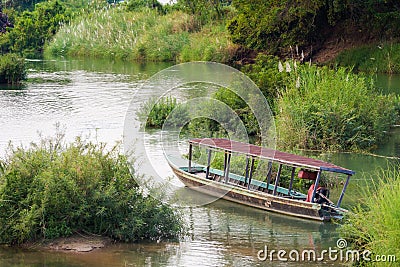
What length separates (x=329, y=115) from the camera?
54.1ft

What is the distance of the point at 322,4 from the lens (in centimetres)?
3219

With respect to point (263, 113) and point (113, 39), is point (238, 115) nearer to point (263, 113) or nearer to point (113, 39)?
point (263, 113)

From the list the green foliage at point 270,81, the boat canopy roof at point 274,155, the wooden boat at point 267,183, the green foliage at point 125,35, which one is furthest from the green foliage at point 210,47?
the boat canopy roof at point 274,155

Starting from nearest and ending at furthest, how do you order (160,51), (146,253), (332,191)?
(146,253) → (332,191) → (160,51)

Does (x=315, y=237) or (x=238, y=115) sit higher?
(x=238, y=115)

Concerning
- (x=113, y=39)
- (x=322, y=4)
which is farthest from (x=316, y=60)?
(x=113, y=39)

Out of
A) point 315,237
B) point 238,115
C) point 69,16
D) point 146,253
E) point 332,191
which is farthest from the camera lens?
point 69,16

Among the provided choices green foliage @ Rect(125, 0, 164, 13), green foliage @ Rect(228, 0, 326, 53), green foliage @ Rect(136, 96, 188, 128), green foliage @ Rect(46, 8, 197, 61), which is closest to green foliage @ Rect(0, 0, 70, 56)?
green foliage @ Rect(46, 8, 197, 61)

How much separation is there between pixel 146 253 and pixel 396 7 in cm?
2585

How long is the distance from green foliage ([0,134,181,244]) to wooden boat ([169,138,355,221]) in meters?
2.13

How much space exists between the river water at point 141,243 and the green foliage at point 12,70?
576mm

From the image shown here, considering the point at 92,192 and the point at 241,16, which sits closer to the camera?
the point at 92,192

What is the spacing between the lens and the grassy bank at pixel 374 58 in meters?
31.1

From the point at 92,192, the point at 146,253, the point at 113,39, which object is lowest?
the point at 146,253
